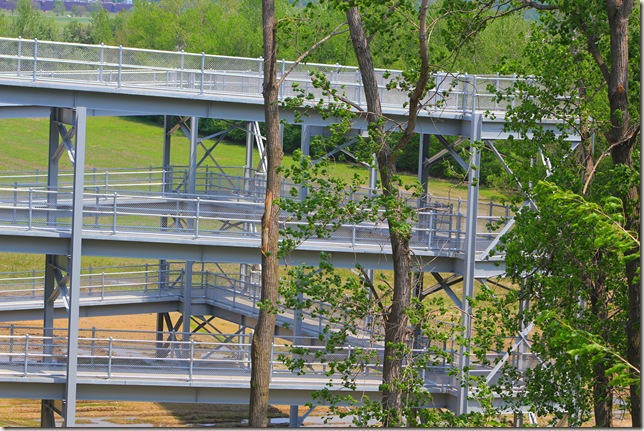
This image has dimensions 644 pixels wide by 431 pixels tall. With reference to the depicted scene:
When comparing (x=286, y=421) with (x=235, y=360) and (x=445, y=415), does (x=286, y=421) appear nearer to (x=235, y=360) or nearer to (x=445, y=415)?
(x=235, y=360)

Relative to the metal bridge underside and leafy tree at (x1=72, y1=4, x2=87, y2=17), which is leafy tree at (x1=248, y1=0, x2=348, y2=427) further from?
leafy tree at (x1=72, y1=4, x2=87, y2=17)

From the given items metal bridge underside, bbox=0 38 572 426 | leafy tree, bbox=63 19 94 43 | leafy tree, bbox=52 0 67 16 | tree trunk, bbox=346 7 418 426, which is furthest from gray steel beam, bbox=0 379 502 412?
leafy tree, bbox=52 0 67 16

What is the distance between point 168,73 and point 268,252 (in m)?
7.69

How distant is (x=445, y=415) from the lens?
1573 centimetres

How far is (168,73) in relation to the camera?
23.8 meters

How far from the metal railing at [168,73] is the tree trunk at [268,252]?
3.89 meters

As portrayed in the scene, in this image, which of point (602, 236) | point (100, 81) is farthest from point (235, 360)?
point (602, 236)

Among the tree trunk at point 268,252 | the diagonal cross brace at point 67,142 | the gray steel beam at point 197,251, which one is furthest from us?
the diagonal cross brace at point 67,142

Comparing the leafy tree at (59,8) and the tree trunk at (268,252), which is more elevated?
the leafy tree at (59,8)

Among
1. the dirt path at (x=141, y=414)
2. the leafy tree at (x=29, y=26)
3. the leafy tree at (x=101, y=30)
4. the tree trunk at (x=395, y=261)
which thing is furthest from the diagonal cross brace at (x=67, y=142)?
the leafy tree at (x=101, y=30)

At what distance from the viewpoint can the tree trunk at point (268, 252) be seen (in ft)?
58.1

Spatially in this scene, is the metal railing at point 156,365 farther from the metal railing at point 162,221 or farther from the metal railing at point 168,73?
the metal railing at point 168,73

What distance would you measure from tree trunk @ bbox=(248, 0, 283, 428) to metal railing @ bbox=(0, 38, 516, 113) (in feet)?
12.7

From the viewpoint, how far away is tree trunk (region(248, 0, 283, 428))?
17703mm
